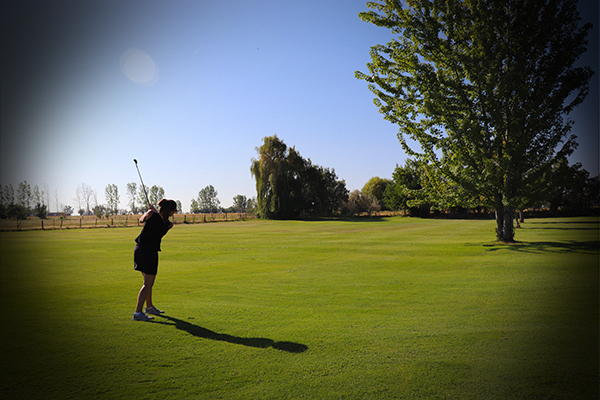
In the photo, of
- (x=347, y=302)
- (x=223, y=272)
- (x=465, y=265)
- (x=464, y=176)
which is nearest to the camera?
(x=347, y=302)

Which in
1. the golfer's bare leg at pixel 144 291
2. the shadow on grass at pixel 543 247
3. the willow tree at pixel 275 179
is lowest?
the shadow on grass at pixel 543 247

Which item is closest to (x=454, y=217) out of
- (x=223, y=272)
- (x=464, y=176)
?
(x=464, y=176)

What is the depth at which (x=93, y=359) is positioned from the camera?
5180mm

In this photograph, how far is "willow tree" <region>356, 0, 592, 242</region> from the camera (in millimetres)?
16844

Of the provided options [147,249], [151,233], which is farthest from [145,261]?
[151,233]

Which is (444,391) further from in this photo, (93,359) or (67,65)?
(67,65)

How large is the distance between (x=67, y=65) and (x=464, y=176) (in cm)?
2031

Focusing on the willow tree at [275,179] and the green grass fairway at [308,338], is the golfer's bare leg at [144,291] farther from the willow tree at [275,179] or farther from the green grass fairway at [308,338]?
the willow tree at [275,179]

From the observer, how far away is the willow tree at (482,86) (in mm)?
16844

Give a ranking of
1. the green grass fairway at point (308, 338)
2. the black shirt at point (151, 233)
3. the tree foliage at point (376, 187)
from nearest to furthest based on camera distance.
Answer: the green grass fairway at point (308, 338) < the black shirt at point (151, 233) < the tree foliage at point (376, 187)

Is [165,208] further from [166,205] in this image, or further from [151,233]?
[151,233]

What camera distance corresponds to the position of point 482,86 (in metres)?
19.6

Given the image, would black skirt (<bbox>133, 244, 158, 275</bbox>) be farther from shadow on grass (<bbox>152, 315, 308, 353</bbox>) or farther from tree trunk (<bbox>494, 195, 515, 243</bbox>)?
tree trunk (<bbox>494, 195, 515, 243</bbox>)

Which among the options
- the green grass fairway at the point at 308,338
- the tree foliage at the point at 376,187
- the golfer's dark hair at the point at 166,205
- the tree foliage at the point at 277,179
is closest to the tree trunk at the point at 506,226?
the green grass fairway at the point at 308,338
